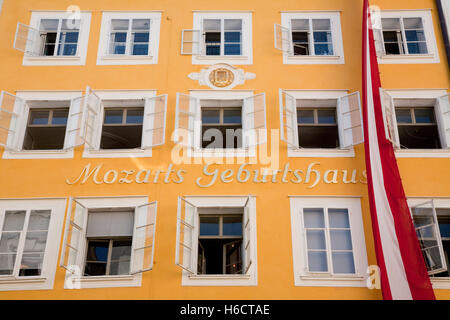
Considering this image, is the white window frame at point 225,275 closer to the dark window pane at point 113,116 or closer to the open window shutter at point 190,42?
the dark window pane at point 113,116

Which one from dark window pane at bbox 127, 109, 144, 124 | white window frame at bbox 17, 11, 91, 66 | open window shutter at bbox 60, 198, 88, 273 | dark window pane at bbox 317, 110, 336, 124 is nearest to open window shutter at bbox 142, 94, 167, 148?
dark window pane at bbox 127, 109, 144, 124

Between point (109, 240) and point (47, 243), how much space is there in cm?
129

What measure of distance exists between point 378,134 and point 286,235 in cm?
299

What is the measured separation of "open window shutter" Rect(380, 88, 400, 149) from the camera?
42.7ft

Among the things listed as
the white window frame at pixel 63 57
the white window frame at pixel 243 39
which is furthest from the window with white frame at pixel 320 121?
the white window frame at pixel 63 57

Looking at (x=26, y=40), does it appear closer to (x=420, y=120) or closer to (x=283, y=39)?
(x=283, y=39)

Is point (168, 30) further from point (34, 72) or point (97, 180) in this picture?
point (97, 180)

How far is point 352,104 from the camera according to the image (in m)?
14.0

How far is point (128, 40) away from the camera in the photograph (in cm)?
1514

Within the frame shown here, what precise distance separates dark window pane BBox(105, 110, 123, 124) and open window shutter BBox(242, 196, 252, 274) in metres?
3.94

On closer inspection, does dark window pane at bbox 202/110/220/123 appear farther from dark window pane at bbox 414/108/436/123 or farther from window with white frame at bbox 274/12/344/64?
dark window pane at bbox 414/108/436/123

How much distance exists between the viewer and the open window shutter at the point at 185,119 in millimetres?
13680

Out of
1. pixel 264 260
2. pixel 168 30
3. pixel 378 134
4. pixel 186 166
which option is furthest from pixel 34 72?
pixel 378 134
